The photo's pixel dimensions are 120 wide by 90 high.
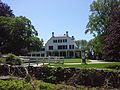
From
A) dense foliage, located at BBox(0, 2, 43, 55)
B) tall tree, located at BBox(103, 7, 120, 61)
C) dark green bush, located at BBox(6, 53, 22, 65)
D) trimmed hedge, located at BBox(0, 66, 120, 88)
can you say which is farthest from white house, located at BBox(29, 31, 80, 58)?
trimmed hedge, located at BBox(0, 66, 120, 88)

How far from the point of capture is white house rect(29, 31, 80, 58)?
98.1m

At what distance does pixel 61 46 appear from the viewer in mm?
99188

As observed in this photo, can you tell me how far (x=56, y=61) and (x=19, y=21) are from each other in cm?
1806

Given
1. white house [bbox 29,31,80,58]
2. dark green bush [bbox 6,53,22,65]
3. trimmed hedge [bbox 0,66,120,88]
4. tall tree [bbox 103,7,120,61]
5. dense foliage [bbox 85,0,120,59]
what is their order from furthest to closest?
white house [bbox 29,31,80,58] < dense foliage [bbox 85,0,120,59] < tall tree [bbox 103,7,120,61] < dark green bush [bbox 6,53,22,65] < trimmed hedge [bbox 0,66,120,88]

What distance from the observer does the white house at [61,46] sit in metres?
98.1

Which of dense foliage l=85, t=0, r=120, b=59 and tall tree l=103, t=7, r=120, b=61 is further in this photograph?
dense foliage l=85, t=0, r=120, b=59

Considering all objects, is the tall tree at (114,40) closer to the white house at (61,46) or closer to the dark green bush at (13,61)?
the dark green bush at (13,61)

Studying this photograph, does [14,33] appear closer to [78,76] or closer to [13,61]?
[13,61]

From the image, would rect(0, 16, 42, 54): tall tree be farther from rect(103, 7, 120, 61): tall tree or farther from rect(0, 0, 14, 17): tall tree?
rect(103, 7, 120, 61): tall tree

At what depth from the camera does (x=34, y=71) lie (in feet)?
73.4

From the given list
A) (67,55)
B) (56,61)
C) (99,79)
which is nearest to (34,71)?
(99,79)

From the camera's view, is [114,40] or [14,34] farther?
[14,34]

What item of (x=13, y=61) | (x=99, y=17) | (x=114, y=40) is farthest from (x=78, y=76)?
(x=99, y=17)

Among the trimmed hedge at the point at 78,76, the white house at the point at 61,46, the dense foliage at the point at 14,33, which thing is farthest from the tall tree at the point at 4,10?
the white house at the point at 61,46
